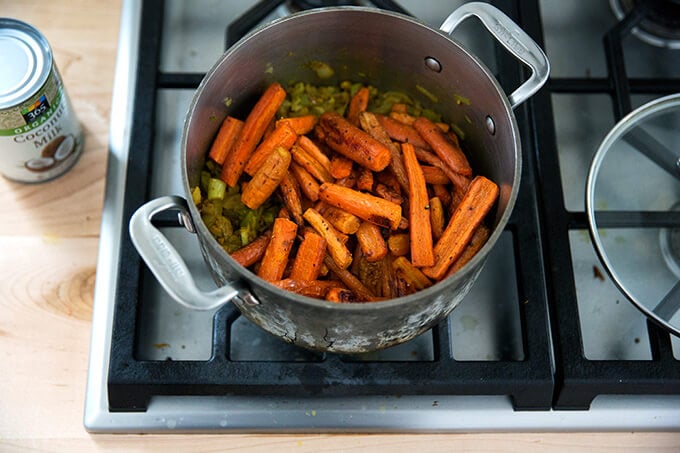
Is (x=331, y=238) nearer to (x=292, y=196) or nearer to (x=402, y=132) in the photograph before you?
(x=292, y=196)

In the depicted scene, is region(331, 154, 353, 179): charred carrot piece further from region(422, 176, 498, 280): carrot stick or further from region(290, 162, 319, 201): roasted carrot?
region(422, 176, 498, 280): carrot stick

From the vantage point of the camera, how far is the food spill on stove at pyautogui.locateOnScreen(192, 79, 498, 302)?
34.3 inches

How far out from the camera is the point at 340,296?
83cm

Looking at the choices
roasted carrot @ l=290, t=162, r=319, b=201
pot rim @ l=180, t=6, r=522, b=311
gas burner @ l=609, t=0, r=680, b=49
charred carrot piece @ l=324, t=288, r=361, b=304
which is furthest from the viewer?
gas burner @ l=609, t=0, r=680, b=49

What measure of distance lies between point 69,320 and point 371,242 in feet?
1.28

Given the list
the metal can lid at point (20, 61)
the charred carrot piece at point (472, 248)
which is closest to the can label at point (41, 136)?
the metal can lid at point (20, 61)

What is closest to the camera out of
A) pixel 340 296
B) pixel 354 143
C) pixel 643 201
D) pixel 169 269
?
pixel 169 269

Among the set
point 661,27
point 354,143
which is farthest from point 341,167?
point 661,27

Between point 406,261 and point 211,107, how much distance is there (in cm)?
28

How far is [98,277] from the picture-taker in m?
0.97

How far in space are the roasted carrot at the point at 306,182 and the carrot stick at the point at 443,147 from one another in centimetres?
15

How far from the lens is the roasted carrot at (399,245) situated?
2.94ft

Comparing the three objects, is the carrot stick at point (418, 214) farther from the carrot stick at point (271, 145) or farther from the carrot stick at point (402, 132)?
the carrot stick at point (271, 145)

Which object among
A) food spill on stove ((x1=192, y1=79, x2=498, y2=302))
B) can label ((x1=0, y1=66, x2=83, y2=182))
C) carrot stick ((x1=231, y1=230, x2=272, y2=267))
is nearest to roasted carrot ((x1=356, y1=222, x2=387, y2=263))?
food spill on stove ((x1=192, y1=79, x2=498, y2=302))
